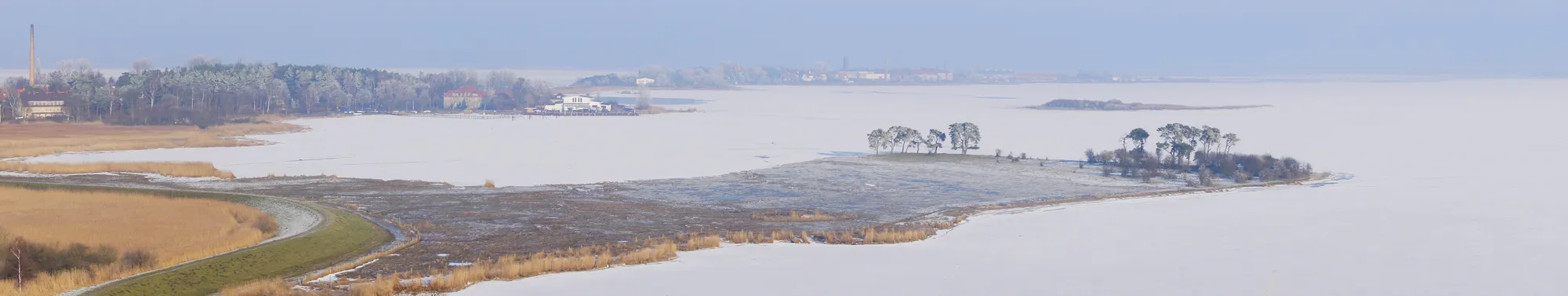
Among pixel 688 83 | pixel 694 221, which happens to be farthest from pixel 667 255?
pixel 688 83

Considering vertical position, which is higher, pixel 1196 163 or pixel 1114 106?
pixel 1114 106

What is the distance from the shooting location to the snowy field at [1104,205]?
49.7ft

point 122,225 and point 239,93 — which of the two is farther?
point 239,93

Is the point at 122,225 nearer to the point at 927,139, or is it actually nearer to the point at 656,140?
the point at 927,139

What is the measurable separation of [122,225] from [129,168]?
1065 cm

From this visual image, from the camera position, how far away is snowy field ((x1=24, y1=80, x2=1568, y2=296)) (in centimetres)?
1514

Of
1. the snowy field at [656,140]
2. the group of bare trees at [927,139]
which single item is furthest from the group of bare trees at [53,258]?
the group of bare trees at [927,139]

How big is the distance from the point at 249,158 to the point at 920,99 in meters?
57.0

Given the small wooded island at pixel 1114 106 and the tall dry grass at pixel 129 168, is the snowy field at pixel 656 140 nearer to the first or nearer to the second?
the tall dry grass at pixel 129 168

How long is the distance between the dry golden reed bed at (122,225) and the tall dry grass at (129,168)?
4.36 metres

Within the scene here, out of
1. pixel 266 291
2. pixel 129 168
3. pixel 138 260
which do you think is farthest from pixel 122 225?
pixel 129 168

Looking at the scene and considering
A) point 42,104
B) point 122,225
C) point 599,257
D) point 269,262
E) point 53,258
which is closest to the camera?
point 53,258

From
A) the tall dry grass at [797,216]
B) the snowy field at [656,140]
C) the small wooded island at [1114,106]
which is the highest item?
the small wooded island at [1114,106]

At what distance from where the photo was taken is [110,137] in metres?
38.5
